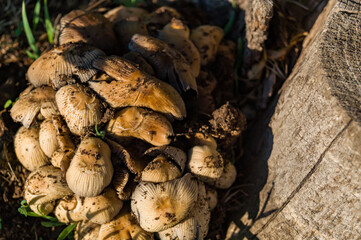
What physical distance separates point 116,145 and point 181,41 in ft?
3.82

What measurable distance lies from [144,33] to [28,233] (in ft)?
6.98

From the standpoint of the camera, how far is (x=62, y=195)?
7.97 feet

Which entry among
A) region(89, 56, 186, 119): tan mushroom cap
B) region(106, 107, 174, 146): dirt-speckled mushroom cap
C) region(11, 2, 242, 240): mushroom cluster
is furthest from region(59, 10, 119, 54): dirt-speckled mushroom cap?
region(106, 107, 174, 146): dirt-speckled mushroom cap

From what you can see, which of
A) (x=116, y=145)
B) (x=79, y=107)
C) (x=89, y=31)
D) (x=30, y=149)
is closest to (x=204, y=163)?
(x=116, y=145)

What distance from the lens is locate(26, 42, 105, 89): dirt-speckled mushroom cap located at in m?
2.45

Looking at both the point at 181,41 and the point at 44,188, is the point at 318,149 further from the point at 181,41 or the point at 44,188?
the point at 44,188

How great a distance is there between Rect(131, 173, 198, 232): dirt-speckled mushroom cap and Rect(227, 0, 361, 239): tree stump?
0.73 meters

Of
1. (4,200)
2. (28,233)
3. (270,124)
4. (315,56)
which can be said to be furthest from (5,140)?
(315,56)

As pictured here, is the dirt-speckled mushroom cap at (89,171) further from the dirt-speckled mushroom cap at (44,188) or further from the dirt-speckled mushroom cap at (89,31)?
the dirt-speckled mushroom cap at (89,31)

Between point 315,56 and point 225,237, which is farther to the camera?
point 225,237

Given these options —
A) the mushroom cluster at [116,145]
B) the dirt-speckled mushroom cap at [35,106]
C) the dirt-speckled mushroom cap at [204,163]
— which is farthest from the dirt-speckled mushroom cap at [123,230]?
the dirt-speckled mushroom cap at [35,106]

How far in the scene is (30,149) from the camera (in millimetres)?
2588

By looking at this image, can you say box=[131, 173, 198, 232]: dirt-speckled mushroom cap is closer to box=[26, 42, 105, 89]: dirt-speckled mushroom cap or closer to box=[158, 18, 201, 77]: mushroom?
box=[26, 42, 105, 89]: dirt-speckled mushroom cap

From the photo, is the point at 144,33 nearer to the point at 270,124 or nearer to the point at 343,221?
the point at 270,124
